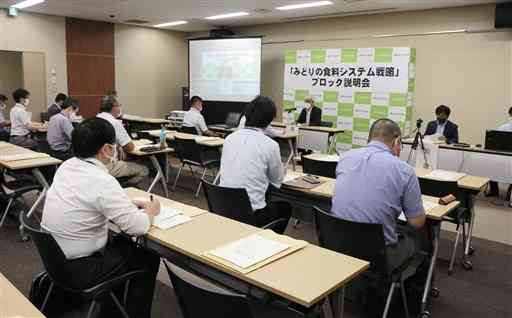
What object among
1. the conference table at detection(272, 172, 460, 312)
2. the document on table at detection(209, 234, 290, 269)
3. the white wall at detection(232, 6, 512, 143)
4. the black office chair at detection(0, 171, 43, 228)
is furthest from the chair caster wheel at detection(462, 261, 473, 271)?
the white wall at detection(232, 6, 512, 143)

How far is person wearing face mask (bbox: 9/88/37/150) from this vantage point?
6246mm

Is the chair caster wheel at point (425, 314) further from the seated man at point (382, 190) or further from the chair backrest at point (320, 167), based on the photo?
the chair backrest at point (320, 167)

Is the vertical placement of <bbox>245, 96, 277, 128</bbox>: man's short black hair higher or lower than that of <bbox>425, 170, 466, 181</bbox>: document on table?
higher

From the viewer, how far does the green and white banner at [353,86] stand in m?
7.46

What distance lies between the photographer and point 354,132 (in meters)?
8.18

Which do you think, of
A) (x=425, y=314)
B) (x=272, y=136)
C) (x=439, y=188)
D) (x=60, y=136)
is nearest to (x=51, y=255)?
(x=425, y=314)

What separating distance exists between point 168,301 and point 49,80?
25.6ft

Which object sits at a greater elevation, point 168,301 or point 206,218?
point 206,218

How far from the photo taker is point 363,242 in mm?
2201

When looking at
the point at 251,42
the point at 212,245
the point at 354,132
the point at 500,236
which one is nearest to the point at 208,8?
the point at 251,42

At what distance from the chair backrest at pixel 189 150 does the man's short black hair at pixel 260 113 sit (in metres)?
2.68

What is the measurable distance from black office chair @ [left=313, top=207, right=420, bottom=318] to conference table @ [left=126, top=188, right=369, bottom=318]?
375 mm

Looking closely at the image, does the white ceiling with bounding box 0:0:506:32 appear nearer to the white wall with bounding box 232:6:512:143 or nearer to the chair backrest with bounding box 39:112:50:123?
the white wall with bounding box 232:6:512:143

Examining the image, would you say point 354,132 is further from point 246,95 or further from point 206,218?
point 206,218
